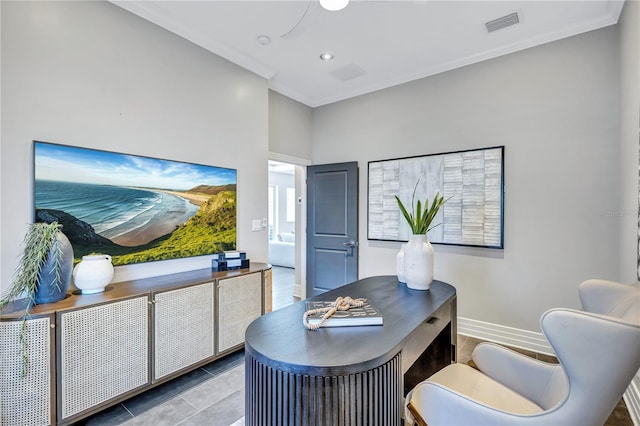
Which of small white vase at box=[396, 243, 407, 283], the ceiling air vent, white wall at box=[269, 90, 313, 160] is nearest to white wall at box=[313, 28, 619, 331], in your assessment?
the ceiling air vent

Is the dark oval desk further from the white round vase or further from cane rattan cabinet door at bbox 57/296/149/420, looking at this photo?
the white round vase

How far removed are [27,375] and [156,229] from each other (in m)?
1.24

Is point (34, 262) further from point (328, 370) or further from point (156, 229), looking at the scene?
point (328, 370)

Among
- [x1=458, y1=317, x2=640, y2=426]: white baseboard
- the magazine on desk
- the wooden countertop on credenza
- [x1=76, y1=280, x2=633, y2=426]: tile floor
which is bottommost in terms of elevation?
[x1=76, y1=280, x2=633, y2=426]: tile floor

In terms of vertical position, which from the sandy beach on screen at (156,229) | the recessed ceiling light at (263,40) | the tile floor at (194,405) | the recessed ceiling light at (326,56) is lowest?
the tile floor at (194,405)

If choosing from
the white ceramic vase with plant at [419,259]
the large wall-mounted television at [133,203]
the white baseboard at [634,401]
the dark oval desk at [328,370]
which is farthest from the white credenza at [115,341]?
the white baseboard at [634,401]

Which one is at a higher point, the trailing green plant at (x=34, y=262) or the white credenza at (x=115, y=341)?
the trailing green plant at (x=34, y=262)

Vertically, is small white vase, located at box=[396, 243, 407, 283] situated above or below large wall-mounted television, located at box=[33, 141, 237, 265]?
below

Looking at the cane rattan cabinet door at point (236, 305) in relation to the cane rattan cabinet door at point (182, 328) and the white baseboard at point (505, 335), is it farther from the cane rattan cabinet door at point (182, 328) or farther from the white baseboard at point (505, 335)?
the white baseboard at point (505, 335)

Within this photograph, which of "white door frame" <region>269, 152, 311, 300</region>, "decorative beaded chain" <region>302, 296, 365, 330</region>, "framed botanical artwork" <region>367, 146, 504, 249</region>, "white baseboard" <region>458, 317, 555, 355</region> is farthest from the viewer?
"white door frame" <region>269, 152, 311, 300</region>

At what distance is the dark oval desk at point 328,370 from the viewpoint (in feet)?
3.26

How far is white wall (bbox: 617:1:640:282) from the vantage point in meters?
2.04

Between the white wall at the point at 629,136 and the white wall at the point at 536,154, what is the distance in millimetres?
153

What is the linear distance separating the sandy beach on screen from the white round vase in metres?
0.28
